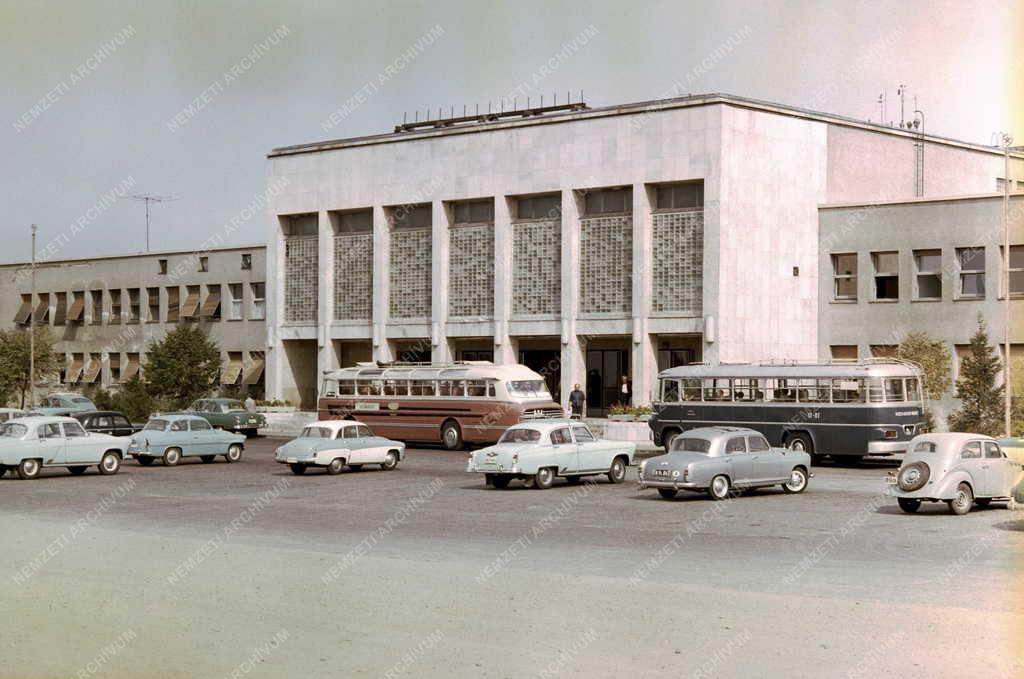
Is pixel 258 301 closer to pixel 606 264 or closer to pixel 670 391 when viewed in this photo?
pixel 606 264

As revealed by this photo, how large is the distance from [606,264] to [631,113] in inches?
247

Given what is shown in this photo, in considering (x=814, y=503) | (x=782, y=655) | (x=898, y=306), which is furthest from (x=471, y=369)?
(x=782, y=655)

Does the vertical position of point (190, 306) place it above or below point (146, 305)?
below

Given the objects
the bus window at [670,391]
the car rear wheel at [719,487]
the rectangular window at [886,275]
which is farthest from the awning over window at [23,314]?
the car rear wheel at [719,487]

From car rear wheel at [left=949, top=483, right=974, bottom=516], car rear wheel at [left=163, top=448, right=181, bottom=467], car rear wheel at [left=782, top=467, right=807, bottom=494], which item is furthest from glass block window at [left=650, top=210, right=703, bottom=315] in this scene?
car rear wheel at [left=949, top=483, right=974, bottom=516]

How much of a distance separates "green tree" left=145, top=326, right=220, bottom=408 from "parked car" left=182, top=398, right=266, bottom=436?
10.7 m

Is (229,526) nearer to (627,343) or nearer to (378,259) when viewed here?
(627,343)

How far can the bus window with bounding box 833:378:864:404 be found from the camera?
37875 millimetres

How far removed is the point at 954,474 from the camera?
2469cm

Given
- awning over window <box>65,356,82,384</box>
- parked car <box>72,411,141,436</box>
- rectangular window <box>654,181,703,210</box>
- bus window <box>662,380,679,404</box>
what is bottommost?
parked car <box>72,411,141,436</box>

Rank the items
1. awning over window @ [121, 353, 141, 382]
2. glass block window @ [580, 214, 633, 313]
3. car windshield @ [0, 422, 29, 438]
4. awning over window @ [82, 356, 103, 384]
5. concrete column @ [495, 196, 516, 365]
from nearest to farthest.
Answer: car windshield @ [0, 422, 29, 438] → glass block window @ [580, 214, 633, 313] → concrete column @ [495, 196, 516, 365] → awning over window @ [121, 353, 141, 382] → awning over window @ [82, 356, 103, 384]

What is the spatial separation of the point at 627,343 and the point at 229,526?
118 ft

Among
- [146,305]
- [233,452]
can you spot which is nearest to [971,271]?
[233,452]

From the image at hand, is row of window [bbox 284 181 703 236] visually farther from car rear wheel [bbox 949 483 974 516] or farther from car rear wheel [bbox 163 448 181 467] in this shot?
car rear wheel [bbox 949 483 974 516]
